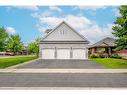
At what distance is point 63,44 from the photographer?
52.7m

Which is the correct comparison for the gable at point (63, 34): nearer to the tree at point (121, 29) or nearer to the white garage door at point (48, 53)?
the white garage door at point (48, 53)

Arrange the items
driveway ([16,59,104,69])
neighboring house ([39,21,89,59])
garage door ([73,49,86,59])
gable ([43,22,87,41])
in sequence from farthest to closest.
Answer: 1. gable ([43,22,87,41])
2. neighboring house ([39,21,89,59])
3. garage door ([73,49,86,59])
4. driveway ([16,59,104,69])

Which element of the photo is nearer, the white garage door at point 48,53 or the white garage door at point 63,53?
the white garage door at point 48,53

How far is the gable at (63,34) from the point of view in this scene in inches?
Answer: 2114

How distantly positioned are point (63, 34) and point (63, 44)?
2.25 meters

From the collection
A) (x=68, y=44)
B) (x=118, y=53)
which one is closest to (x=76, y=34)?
(x=68, y=44)

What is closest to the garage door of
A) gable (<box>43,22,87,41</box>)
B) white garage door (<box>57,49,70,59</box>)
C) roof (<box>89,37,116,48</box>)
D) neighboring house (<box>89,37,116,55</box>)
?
white garage door (<box>57,49,70,59</box>)

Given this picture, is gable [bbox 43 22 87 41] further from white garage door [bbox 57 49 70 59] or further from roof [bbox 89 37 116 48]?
roof [bbox 89 37 116 48]

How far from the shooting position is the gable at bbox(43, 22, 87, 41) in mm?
53688

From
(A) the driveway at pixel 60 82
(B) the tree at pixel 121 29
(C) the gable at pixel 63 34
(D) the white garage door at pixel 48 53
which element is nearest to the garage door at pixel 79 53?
(C) the gable at pixel 63 34

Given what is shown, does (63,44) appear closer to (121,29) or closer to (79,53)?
(79,53)
